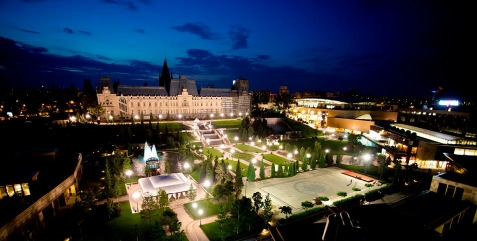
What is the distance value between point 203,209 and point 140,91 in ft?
201

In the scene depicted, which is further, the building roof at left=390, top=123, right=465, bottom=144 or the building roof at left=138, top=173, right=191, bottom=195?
the building roof at left=390, top=123, right=465, bottom=144

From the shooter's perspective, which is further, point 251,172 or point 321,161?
point 321,161

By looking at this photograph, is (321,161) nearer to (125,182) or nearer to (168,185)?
(168,185)

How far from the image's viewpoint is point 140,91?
75562 mm

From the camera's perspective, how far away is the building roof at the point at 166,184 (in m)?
26.4

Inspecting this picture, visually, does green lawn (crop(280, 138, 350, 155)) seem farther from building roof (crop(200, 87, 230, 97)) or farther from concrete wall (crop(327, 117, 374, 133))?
building roof (crop(200, 87, 230, 97))

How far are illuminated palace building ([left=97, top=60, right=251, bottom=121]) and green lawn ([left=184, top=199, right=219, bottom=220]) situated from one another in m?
43.3

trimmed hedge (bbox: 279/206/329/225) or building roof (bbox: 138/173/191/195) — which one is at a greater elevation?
building roof (bbox: 138/173/191/195)

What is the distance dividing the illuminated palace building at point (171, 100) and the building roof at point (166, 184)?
38183 millimetres

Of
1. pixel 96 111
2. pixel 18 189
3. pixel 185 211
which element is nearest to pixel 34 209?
pixel 18 189

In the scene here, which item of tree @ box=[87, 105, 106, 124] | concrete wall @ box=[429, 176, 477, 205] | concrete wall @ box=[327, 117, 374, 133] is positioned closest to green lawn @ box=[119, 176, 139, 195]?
concrete wall @ box=[429, 176, 477, 205]

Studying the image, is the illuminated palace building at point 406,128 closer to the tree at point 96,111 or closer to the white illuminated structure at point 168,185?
the white illuminated structure at point 168,185

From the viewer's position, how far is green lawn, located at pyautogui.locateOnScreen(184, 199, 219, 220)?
76.9 ft

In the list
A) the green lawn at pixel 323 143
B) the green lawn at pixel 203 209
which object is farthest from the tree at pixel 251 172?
the green lawn at pixel 323 143
